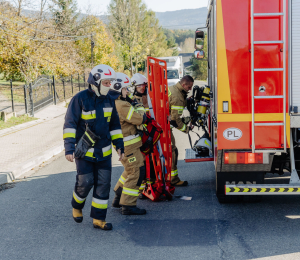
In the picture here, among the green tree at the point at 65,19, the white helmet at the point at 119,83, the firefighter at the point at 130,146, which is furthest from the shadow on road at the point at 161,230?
A: the green tree at the point at 65,19

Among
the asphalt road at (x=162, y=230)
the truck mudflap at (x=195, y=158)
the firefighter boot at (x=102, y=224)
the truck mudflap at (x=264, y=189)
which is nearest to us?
the asphalt road at (x=162, y=230)

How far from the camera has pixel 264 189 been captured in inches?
175

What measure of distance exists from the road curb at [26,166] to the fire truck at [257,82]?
174 inches

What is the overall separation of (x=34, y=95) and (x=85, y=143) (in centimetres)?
1566

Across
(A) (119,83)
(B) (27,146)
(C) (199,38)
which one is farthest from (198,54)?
(B) (27,146)

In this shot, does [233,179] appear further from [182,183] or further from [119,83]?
[119,83]

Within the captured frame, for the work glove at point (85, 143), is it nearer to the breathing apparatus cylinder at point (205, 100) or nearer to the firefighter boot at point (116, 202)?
the firefighter boot at point (116, 202)

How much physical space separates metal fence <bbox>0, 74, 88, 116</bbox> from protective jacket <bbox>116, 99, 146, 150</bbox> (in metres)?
12.3

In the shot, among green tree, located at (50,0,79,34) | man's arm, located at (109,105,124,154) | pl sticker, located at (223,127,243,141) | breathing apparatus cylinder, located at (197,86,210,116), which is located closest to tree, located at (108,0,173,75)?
green tree, located at (50,0,79,34)

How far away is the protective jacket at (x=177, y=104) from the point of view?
6.46m

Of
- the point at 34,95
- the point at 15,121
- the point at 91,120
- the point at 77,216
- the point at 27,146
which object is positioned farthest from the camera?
the point at 34,95

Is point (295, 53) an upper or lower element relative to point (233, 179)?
upper

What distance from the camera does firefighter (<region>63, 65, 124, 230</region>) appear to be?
4422 mm

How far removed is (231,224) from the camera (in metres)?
4.62
